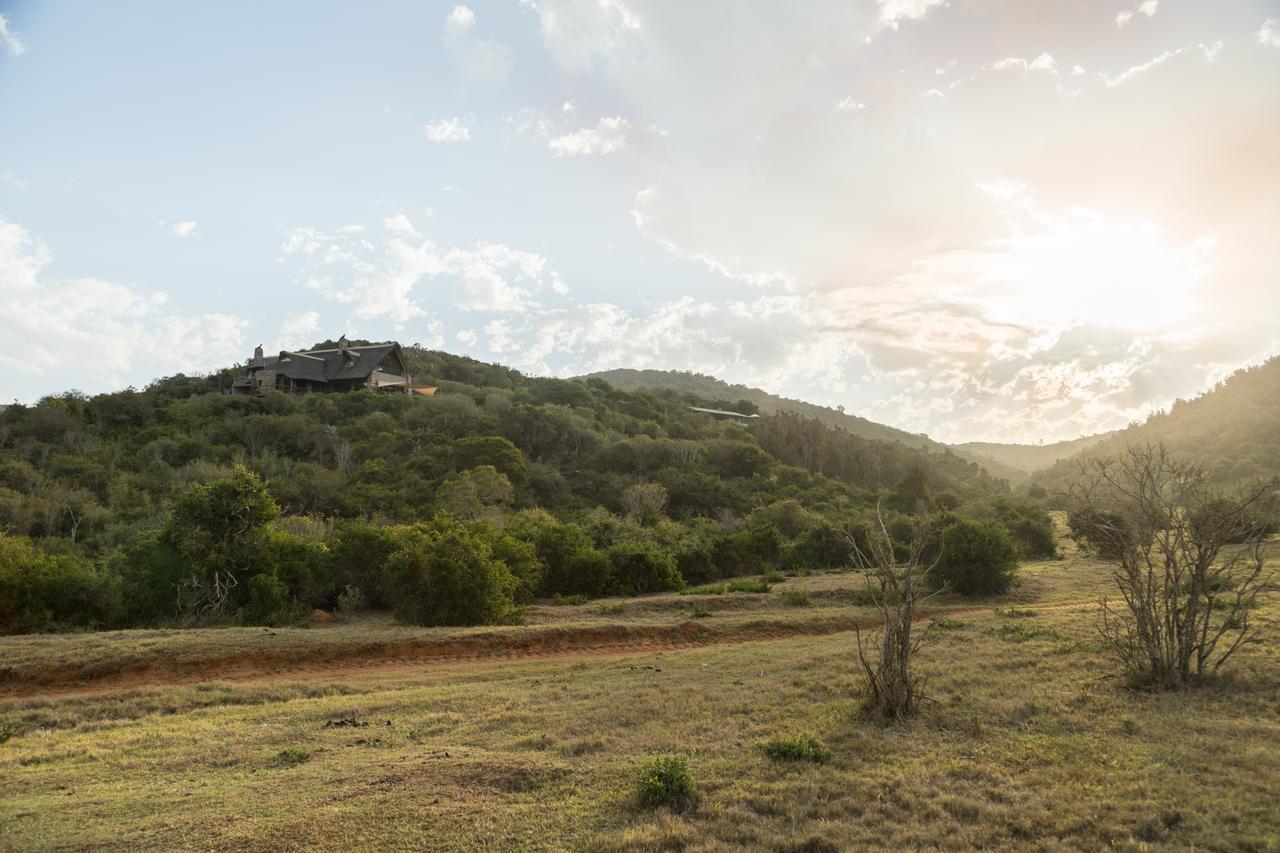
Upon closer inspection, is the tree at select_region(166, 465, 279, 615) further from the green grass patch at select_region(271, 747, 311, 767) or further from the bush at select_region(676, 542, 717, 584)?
the bush at select_region(676, 542, 717, 584)

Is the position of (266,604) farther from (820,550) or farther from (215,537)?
(820,550)

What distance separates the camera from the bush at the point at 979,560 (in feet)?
71.8

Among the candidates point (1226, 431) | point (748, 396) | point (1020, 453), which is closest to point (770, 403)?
point (748, 396)

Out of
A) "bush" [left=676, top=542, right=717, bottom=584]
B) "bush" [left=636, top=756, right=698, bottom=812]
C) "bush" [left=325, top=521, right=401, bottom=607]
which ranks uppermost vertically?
"bush" [left=325, top=521, right=401, bottom=607]

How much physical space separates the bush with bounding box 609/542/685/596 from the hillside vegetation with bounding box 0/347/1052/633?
0.07 metres

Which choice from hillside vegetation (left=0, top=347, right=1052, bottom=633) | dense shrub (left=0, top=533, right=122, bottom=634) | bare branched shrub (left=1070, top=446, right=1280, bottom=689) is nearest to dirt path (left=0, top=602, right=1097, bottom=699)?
hillside vegetation (left=0, top=347, right=1052, bottom=633)

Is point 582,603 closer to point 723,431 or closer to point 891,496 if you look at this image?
point 891,496

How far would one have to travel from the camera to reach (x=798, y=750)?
769 cm

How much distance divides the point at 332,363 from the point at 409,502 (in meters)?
28.8

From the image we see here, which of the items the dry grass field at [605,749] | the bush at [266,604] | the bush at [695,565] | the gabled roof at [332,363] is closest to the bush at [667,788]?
the dry grass field at [605,749]

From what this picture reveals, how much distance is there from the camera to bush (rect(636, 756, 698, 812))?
21.1ft

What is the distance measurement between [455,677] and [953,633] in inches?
423

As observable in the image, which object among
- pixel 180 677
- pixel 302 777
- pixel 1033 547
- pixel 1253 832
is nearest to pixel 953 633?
pixel 1253 832

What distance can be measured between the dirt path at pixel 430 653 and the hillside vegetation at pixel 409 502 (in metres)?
2.43
